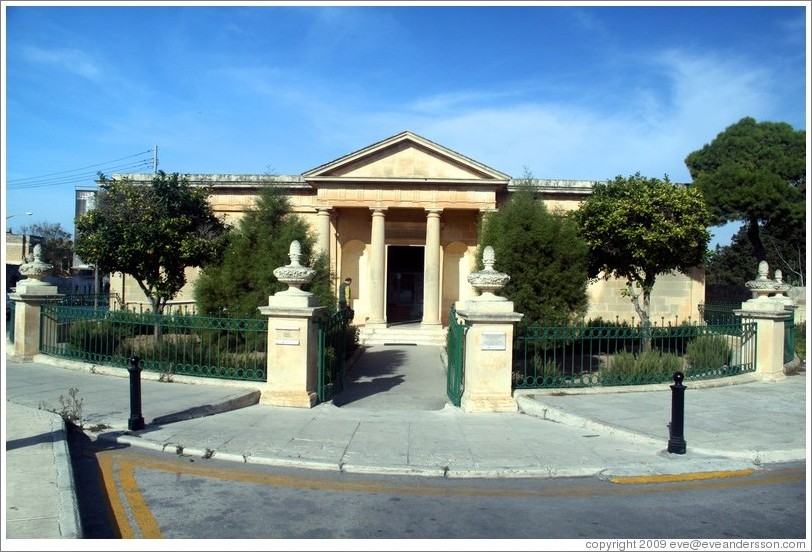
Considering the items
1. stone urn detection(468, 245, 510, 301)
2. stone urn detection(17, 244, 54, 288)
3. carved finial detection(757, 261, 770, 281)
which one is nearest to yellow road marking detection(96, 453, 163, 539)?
stone urn detection(468, 245, 510, 301)

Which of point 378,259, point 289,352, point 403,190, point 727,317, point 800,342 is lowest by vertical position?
point 800,342

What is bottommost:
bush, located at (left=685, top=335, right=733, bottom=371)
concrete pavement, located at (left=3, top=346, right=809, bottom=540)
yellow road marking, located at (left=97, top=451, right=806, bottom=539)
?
yellow road marking, located at (left=97, top=451, right=806, bottom=539)

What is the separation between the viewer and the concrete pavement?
21.7ft

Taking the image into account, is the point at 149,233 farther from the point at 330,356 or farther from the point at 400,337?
the point at 400,337

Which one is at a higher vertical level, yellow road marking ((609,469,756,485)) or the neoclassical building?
the neoclassical building

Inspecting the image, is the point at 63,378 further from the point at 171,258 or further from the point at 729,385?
the point at 729,385

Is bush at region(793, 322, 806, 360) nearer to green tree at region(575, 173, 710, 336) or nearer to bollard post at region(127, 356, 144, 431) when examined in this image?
green tree at region(575, 173, 710, 336)

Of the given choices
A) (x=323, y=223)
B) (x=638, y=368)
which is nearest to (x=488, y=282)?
(x=638, y=368)

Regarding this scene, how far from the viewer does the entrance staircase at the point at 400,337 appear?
22969mm

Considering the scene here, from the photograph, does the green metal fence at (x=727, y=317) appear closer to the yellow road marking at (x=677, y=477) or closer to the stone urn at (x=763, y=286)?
the stone urn at (x=763, y=286)

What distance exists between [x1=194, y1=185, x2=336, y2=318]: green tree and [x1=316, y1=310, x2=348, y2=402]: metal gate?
179 cm

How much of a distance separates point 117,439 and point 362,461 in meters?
3.02

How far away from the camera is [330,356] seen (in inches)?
458

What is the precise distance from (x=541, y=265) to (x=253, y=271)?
6.35 metres
